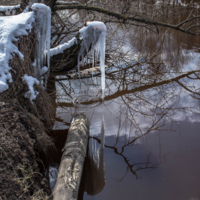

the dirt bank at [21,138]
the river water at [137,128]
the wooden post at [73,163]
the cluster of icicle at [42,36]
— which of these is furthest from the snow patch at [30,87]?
the river water at [137,128]

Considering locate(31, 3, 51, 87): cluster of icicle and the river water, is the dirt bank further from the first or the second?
the river water

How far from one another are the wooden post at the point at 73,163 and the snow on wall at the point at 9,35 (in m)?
1.13

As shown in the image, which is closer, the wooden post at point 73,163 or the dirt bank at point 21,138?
the dirt bank at point 21,138

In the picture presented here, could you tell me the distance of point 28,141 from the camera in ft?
7.44

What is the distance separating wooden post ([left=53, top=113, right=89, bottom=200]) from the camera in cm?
203

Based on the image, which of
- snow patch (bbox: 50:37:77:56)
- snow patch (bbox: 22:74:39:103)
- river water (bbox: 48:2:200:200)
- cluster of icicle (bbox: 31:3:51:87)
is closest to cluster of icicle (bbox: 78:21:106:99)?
snow patch (bbox: 50:37:77:56)

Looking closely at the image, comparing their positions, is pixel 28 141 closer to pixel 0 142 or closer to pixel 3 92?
pixel 0 142

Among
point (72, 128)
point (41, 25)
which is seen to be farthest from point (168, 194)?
point (41, 25)

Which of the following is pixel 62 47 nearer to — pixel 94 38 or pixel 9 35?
pixel 94 38

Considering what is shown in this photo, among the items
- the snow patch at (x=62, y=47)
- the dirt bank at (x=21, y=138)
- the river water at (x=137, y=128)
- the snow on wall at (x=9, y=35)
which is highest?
the snow on wall at (x=9, y=35)

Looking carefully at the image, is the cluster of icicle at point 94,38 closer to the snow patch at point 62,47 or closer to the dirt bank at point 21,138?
the snow patch at point 62,47

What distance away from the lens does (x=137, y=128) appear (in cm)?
352

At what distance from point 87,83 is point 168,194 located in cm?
339

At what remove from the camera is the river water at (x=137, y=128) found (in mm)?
2500
